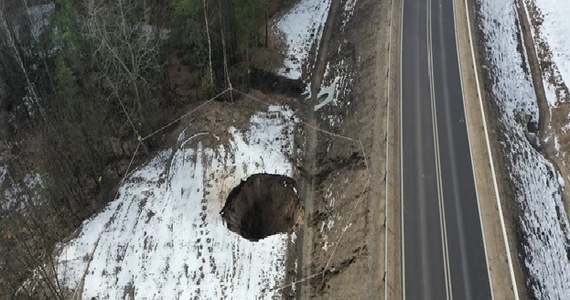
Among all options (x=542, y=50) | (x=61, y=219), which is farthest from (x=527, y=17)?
(x=61, y=219)

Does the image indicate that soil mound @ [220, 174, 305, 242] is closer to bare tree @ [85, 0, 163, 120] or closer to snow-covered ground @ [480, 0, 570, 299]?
bare tree @ [85, 0, 163, 120]

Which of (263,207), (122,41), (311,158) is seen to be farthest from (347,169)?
(122,41)

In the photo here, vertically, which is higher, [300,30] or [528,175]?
[300,30]

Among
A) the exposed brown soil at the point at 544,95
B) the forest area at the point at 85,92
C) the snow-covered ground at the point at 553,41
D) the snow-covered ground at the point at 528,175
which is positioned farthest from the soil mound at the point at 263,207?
the snow-covered ground at the point at 553,41

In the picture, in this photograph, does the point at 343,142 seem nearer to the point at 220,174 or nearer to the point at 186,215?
the point at 220,174

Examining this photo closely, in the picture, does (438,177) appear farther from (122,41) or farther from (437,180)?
(122,41)

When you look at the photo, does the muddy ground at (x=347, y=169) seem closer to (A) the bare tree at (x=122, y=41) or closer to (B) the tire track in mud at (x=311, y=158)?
(B) the tire track in mud at (x=311, y=158)
